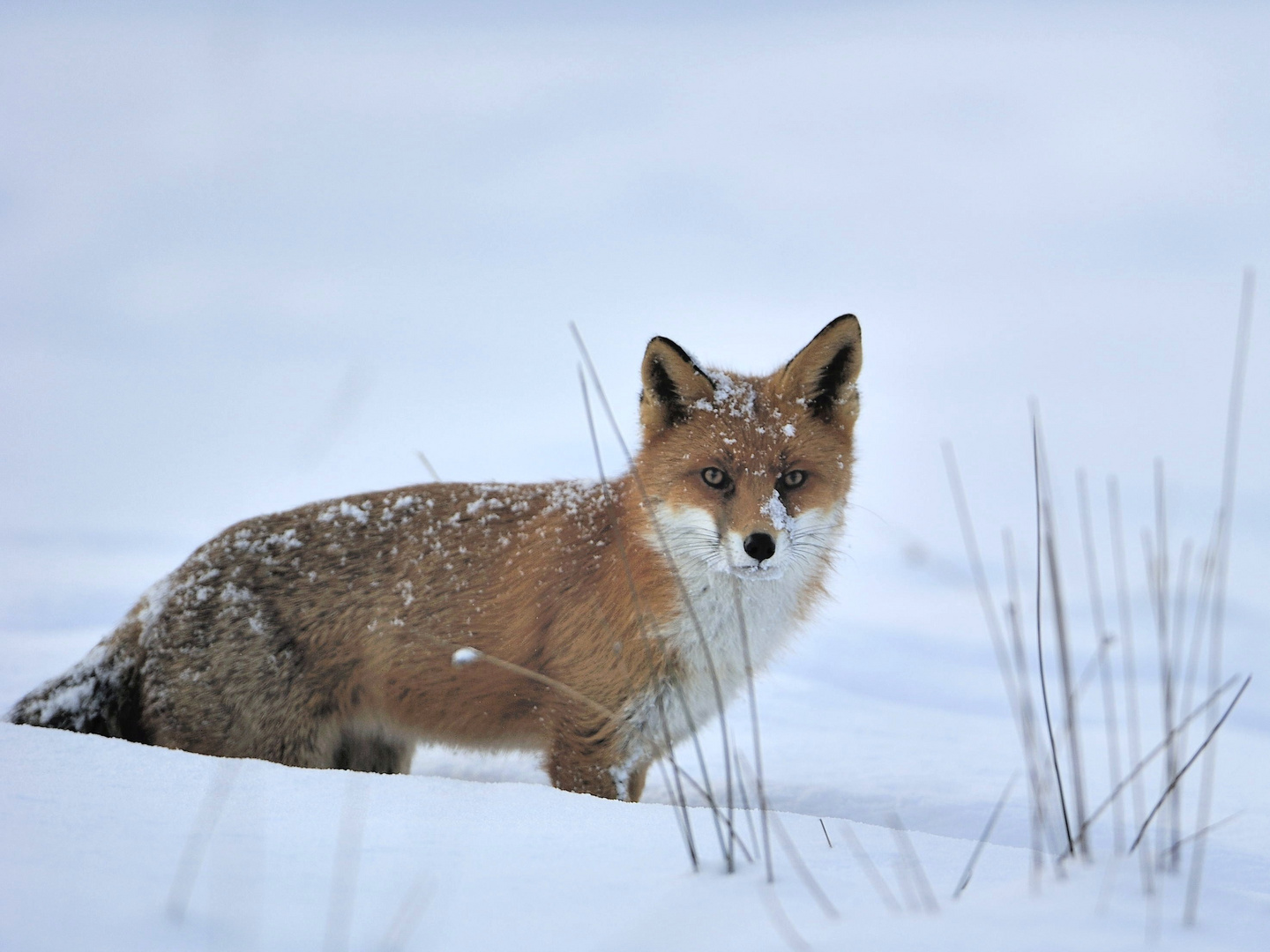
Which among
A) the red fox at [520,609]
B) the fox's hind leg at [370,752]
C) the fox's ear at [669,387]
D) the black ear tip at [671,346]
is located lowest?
the fox's hind leg at [370,752]

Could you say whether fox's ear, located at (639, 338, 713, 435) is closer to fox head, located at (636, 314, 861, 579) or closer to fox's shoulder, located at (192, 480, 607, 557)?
fox head, located at (636, 314, 861, 579)

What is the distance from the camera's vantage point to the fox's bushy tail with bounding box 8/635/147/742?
3.65 m

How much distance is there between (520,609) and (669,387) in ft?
3.43

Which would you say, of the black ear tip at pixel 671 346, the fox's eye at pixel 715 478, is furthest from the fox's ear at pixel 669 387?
the fox's eye at pixel 715 478

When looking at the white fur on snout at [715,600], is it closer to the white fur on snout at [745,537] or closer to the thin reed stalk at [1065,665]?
the white fur on snout at [745,537]

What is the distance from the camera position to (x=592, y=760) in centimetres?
344

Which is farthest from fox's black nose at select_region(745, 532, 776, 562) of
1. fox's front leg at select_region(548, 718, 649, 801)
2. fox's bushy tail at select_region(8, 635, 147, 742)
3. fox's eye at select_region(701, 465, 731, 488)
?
fox's bushy tail at select_region(8, 635, 147, 742)

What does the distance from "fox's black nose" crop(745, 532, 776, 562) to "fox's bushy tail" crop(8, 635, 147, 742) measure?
8.41 feet

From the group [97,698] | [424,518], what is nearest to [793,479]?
[424,518]

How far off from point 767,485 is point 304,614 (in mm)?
1943

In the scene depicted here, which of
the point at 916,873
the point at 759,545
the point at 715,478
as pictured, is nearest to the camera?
the point at 916,873

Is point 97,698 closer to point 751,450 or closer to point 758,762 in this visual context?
point 751,450

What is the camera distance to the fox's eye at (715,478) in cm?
341

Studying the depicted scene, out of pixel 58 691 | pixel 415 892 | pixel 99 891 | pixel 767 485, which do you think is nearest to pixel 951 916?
pixel 415 892
